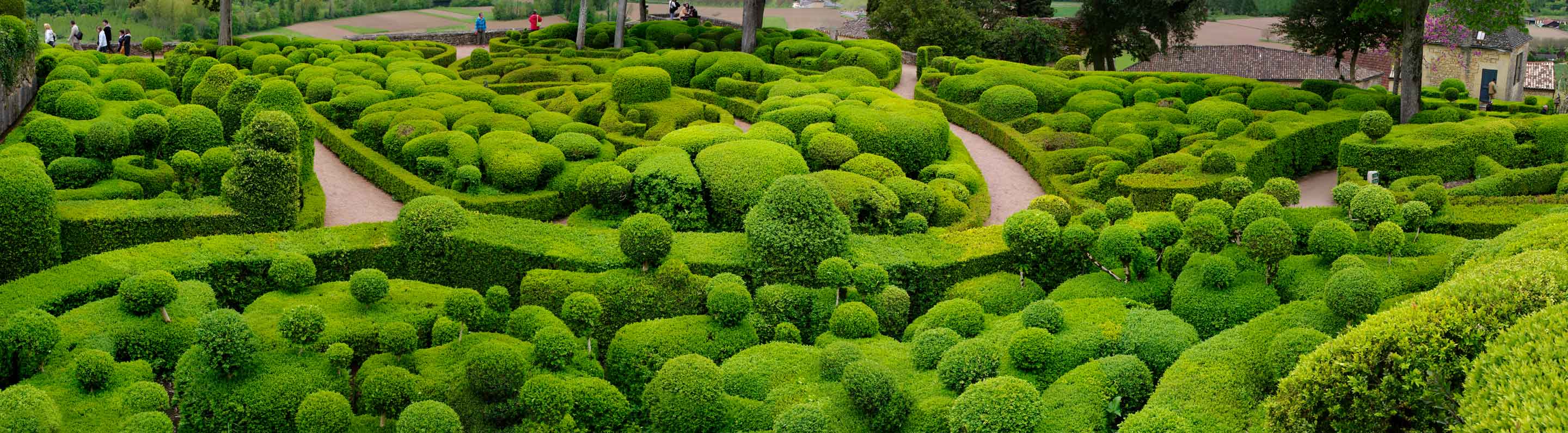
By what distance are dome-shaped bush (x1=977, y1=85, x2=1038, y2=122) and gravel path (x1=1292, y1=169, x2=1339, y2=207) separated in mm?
6057

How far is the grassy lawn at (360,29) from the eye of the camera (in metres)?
57.3

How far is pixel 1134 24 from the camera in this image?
46.1m

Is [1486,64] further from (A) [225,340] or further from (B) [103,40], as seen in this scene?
(A) [225,340]

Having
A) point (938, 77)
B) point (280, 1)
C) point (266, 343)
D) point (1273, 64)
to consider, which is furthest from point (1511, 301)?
point (280, 1)

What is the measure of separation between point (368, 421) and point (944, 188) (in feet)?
37.1

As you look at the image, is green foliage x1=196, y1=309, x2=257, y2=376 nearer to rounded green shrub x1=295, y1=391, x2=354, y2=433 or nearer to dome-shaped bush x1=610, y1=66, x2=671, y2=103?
rounded green shrub x1=295, y1=391, x2=354, y2=433

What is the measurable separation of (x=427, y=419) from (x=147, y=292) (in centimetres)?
479

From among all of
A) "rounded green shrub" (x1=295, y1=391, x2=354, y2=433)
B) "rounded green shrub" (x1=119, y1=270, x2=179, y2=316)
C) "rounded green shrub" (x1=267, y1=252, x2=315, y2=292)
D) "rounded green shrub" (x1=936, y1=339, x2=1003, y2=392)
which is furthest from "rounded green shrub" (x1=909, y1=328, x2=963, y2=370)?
"rounded green shrub" (x1=119, y1=270, x2=179, y2=316)

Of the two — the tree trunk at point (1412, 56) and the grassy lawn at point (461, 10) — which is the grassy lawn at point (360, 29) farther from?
the tree trunk at point (1412, 56)

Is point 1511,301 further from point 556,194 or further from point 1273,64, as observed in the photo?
point 1273,64

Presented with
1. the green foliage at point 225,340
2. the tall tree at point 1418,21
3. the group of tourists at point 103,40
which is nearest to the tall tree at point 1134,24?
the tall tree at point 1418,21

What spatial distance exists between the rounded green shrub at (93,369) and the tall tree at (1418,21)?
24544 millimetres

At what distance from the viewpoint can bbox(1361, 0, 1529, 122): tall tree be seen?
25.7 metres

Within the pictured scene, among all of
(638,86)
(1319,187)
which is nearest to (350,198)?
(638,86)
